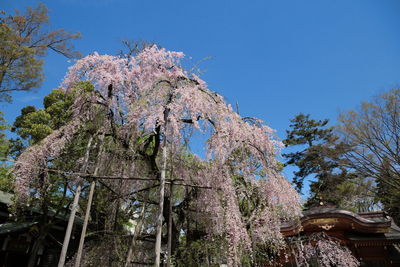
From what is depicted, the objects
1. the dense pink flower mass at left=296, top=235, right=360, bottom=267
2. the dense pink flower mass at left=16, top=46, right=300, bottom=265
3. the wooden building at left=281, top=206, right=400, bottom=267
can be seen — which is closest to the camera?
the dense pink flower mass at left=16, top=46, right=300, bottom=265

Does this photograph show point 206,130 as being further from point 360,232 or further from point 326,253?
point 360,232

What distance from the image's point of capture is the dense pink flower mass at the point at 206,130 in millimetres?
5789

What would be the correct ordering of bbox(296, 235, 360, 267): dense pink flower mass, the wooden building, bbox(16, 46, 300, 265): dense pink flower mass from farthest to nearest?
bbox(296, 235, 360, 267): dense pink flower mass, the wooden building, bbox(16, 46, 300, 265): dense pink flower mass

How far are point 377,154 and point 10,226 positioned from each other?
58.7 ft


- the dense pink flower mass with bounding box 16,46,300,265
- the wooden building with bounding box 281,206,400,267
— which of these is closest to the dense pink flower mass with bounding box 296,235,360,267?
the wooden building with bounding box 281,206,400,267

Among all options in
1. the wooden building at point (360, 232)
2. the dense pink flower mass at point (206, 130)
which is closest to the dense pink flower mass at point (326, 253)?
the wooden building at point (360, 232)

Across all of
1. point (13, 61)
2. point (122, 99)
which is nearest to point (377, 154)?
point (122, 99)

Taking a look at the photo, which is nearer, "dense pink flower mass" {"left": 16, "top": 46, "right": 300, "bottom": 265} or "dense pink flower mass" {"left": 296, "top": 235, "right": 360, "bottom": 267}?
"dense pink flower mass" {"left": 16, "top": 46, "right": 300, "bottom": 265}

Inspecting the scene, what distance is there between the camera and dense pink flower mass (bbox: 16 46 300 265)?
579 cm

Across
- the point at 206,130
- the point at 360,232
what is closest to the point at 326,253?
the point at 360,232

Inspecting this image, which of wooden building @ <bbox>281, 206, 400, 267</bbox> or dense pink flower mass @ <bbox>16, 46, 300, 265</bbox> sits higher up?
dense pink flower mass @ <bbox>16, 46, 300, 265</bbox>

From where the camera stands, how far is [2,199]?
34.8 feet

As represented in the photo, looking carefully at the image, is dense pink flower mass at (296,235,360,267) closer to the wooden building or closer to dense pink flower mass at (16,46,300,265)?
the wooden building

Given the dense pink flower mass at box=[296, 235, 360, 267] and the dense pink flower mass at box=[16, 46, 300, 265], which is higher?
the dense pink flower mass at box=[16, 46, 300, 265]
